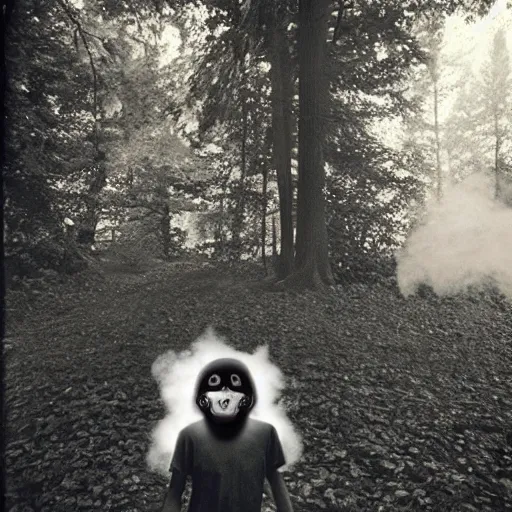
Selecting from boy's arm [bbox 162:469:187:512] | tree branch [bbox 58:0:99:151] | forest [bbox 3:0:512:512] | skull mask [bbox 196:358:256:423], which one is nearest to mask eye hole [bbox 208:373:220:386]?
skull mask [bbox 196:358:256:423]

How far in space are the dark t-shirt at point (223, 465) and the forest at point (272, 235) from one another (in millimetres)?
1857

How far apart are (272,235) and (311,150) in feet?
6.68

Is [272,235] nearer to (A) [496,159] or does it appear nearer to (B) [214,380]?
(A) [496,159]

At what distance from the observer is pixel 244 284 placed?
786cm

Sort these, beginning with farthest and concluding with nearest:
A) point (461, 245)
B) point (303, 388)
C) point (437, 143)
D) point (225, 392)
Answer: point (437, 143)
point (461, 245)
point (303, 388)
point (225, 392)

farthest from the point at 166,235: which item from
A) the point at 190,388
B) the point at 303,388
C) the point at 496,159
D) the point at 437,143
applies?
the point at 496,159

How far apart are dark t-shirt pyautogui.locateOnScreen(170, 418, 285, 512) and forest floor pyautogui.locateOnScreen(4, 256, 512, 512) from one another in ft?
6.13

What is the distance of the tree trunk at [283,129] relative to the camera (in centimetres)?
841

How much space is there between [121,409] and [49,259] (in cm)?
443

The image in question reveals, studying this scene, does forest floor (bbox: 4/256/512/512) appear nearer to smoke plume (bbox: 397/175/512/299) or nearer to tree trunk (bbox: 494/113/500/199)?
smoke plume (bbox: 397/175/512/299)

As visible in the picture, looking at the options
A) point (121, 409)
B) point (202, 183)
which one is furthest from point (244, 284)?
point (121, 409)

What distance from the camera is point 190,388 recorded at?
7.62 feet

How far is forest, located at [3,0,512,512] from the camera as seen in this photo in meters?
3.69

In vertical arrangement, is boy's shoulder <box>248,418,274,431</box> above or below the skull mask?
below
